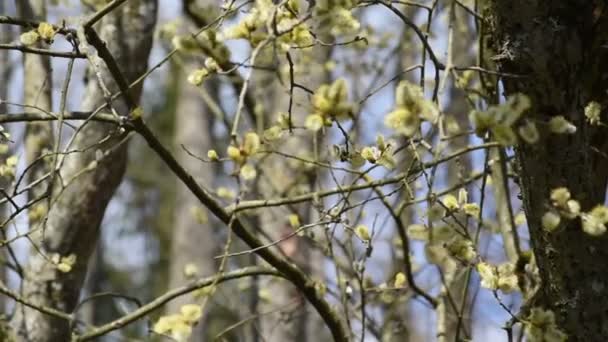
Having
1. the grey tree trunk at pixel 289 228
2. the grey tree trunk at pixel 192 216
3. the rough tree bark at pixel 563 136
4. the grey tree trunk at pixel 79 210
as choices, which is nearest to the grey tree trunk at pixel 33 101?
the grey tree trunk at pixel 79 210

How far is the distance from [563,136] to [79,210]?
1646mm

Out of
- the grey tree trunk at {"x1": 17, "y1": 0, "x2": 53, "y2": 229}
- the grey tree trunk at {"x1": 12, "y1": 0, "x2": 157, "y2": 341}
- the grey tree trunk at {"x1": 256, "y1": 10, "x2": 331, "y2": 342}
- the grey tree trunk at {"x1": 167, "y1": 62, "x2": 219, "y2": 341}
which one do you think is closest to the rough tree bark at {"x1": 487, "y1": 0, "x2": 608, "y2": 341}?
the grey tree trunk at {"x1": 12, "y1": 0, "x2": 157, "y2": 341}

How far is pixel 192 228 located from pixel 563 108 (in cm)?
523

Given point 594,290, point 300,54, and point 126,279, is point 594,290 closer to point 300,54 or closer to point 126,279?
point 300,54

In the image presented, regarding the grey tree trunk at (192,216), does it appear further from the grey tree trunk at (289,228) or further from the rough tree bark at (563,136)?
the rough tree bark at (563,136)

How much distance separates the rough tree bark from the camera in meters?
1.71

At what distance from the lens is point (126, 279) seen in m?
12.0

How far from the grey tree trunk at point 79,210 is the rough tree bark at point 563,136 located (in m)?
1.38

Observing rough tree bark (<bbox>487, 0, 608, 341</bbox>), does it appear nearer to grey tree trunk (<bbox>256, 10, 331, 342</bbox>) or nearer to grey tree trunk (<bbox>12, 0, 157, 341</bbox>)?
grey tree trunk (<bbox>12, 0, 157, 341</bbox>)

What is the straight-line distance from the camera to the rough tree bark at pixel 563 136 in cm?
171

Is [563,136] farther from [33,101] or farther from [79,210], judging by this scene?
[33,101]

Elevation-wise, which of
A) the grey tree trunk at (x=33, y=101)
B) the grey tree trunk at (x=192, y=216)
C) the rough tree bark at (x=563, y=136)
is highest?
the grey tree trunk at (x=192, y=216)

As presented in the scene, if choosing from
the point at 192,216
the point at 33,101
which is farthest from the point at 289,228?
the point at 192,216

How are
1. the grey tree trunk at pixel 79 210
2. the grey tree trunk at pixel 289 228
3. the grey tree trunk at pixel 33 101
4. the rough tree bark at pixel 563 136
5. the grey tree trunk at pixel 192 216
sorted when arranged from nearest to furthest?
the rough tree bark at pixel 563 136
the grey tree trunk at pixel 79 210
the grey tree trunk at pixel 33 101
the grey tree trunk at pixel 289 228
the grey tree trunk at pixel 192 216
